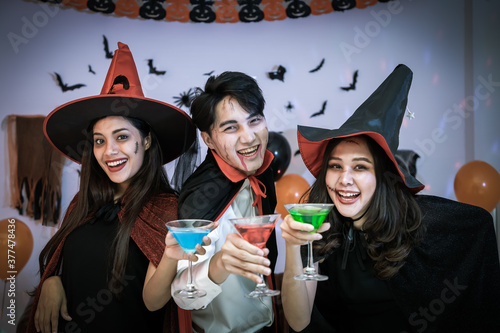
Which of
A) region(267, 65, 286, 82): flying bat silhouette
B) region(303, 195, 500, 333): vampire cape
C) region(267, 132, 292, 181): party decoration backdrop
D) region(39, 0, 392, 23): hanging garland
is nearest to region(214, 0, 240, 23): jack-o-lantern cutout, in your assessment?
region(39, 0, 392, 23): hanging garland

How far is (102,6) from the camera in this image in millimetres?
4703

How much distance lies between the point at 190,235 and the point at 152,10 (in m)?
3.84

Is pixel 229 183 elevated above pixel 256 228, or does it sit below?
above

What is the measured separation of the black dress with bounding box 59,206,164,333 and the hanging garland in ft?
10.6

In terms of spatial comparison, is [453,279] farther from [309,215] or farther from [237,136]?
[237,136]

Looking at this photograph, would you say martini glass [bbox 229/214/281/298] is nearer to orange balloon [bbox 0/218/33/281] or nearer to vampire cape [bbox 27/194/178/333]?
vampire cape [bbox 27/194/178/333]

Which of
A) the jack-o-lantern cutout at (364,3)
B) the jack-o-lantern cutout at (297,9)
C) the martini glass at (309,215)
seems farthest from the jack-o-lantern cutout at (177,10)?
the martini glass at (309,215)

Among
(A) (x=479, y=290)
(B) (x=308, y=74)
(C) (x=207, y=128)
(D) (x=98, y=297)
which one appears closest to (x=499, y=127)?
(B) (x=308, y=74)

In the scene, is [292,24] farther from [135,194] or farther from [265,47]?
[135,194]

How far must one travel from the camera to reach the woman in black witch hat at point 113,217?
223 cm

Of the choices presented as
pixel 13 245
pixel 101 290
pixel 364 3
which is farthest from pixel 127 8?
pixel 101 290

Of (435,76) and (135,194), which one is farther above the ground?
(435,76)

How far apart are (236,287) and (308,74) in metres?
3.41

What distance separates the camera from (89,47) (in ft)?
15.4
